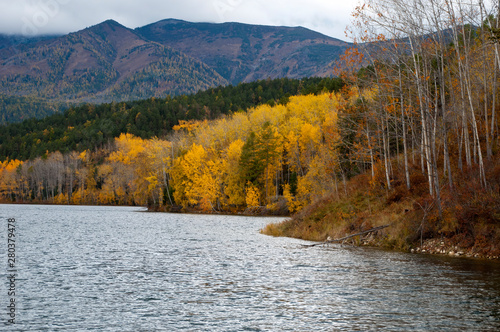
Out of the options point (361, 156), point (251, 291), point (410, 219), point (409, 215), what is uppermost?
point (361, 156)

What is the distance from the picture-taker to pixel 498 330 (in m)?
13.6

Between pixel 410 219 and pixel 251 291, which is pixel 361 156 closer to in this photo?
pixel 410 219

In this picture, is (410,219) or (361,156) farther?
(361,156)

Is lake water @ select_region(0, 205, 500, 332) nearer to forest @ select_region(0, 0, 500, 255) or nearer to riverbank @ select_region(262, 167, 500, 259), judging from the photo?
riverbank @ select_region(262, 167, 500, 259)

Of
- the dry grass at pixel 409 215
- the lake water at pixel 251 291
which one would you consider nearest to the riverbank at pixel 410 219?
the dry grass at pixel 409 215

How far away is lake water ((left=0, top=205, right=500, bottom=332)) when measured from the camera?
14758 mm

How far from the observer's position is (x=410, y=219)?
106 ft

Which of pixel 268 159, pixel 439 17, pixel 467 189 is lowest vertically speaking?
pixel 467 189

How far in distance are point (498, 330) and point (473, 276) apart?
28.0 feet

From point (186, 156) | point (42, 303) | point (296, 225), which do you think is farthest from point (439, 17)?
point (186, 156)

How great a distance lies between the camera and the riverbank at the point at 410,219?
27312 millimetres

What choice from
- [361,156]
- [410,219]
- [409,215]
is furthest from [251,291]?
[361,156]

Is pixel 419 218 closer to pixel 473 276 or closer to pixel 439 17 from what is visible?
pixel 473 276

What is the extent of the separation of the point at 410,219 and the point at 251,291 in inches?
674
